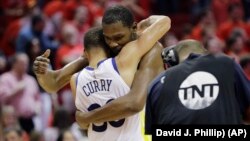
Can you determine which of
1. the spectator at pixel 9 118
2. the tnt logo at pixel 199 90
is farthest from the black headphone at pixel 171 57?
the spectator at pixel 9 118

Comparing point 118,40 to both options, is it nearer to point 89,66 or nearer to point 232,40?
point 89,66

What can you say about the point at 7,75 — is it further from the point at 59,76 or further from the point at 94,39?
the point at 94,39

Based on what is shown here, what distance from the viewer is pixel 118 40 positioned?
18.2ft

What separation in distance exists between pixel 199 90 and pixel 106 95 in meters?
1.16

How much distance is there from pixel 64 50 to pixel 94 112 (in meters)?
6.00

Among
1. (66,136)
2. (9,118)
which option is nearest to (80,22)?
(9,118)

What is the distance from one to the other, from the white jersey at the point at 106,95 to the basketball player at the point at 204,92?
0.83 meters

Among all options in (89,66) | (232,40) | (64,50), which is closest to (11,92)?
(64,50)

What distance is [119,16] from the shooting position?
18.2 feet

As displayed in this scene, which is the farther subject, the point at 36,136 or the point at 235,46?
the point at 235,46

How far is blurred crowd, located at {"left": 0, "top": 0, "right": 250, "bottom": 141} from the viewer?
9.63 m

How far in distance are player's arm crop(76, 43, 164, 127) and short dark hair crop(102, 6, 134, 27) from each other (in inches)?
11.4

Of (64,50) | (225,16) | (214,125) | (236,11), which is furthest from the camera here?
(225,16)

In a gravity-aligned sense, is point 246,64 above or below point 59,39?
above
